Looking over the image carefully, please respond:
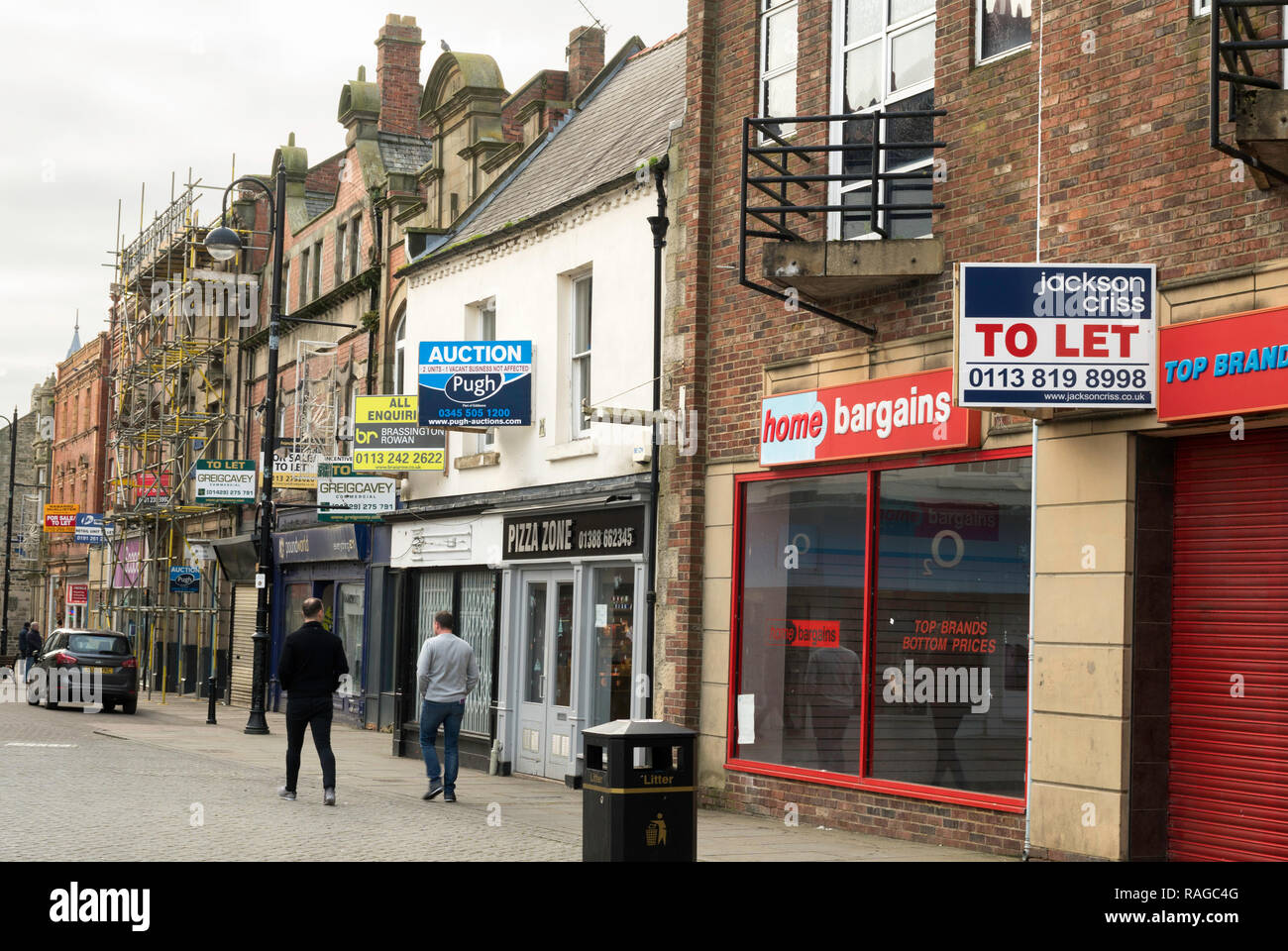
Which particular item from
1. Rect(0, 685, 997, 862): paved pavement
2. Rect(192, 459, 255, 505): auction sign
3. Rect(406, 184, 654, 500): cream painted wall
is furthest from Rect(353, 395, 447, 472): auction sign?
Rect(192, 459, 255, 505): auction sign

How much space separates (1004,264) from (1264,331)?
1859 millimetres

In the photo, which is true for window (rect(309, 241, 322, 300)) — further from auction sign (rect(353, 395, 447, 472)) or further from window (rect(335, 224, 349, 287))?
auction sign (rect(353, 395, 447, 472))

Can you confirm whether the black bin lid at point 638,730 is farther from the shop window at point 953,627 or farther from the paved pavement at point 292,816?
the shop window at point 953,627

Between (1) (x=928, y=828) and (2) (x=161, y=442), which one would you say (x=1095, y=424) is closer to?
(1) (x=928, y=828)

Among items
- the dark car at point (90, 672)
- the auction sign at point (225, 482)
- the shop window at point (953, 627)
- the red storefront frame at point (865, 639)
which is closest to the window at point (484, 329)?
the red storefront frame at point (865, 639)

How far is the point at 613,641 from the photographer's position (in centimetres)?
1767

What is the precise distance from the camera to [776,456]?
47.5ft

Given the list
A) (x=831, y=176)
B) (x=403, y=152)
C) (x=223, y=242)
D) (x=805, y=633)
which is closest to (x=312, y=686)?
(x=805, y=633)

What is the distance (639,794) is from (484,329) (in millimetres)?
13438

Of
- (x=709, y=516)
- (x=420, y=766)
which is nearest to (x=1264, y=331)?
(x=709, y=516)

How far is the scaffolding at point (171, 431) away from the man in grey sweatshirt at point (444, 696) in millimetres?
20592

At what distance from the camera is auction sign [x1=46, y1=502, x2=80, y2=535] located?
179ft

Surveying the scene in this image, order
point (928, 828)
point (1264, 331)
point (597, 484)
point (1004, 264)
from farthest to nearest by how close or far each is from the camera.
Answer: point (597, 484), point (928, 828), point (1004, 264), point (1264, 331)

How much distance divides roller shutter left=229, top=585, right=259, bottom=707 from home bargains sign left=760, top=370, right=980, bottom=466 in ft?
73.1
